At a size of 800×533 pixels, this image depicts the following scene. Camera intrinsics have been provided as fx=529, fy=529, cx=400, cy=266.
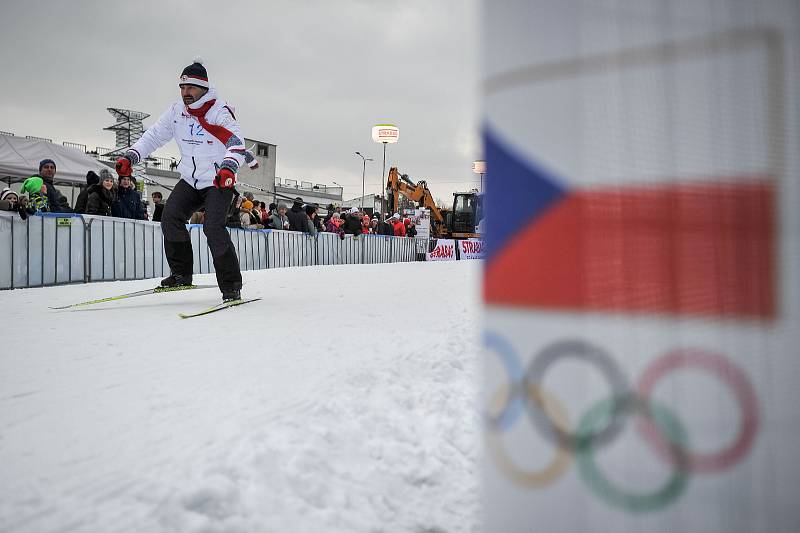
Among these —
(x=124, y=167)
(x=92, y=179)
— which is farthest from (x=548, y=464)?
(x=92, y=179)

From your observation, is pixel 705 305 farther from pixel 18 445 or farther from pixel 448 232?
pixel 448 232

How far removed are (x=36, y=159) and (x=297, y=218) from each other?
6329 mm

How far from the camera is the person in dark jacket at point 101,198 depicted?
7098 mm

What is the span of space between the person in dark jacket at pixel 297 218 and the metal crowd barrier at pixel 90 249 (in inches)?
47.2

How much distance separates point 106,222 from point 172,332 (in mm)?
4728

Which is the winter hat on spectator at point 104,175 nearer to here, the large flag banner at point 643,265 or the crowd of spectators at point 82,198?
the crowd of spectators at point 82,198

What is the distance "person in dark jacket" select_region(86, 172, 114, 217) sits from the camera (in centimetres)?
710

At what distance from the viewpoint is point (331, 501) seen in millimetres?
1224

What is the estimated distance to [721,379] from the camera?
2.14 feet

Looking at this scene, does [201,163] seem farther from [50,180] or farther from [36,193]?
[50,180]

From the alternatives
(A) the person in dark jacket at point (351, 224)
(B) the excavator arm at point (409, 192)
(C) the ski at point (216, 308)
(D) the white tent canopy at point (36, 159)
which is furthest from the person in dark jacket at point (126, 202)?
(B) the excavator arm at point (409, 192)

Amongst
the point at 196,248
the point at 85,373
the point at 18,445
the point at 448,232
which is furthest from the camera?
the point at 448,232

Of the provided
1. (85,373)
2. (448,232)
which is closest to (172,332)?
(85,373)

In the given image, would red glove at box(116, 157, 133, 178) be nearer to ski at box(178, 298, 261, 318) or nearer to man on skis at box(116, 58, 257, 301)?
man on skis at box(116, 58, 257, 301)
